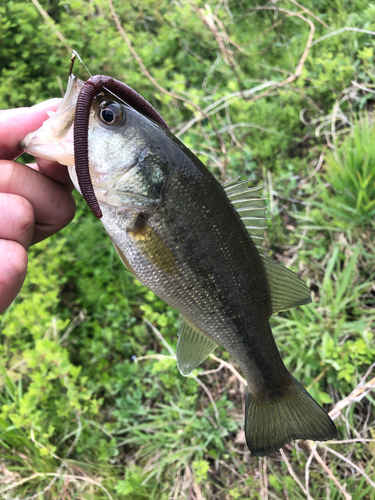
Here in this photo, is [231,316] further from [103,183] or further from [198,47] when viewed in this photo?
[198,47]

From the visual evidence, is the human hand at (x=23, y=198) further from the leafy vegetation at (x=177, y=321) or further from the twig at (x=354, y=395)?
the twig at (x=354, y=395)

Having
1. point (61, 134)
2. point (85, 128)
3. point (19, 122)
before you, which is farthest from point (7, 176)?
point (85, 128)

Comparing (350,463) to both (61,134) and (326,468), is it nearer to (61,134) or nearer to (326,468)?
(326,468)

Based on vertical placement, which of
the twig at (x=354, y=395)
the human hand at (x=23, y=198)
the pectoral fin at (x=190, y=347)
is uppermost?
the human hand at (x=23, y=198)

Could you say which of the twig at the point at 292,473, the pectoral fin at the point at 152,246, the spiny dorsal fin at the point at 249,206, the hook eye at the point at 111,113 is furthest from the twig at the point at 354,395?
the hook eye at the point at 111,113

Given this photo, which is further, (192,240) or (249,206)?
(249,206)

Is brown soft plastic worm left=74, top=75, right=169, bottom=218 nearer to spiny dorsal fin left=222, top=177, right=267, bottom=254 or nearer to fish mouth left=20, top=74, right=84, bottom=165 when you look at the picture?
fish mouth left=20, top=74, right=84, bottom=165

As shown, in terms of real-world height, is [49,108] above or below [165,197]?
above

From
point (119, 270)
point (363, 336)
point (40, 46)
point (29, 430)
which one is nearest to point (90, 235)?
point (119, 270)
